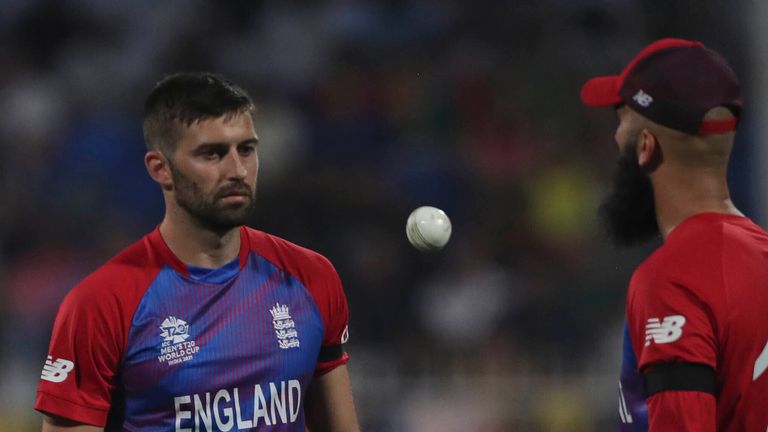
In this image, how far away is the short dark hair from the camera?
4.29 metres

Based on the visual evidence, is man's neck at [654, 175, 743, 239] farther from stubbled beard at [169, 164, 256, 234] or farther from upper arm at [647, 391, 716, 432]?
stubbled beard at [169, 164, 256, 234]

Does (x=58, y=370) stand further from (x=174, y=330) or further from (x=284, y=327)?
(x=284, y=327)

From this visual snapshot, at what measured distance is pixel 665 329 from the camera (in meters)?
3.29

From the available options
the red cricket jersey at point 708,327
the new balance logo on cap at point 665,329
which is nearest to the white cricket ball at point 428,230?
the red cricket jersey at point 708,327

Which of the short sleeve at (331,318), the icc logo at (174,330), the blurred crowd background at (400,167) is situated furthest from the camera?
the blurred crowd background at (400,167)

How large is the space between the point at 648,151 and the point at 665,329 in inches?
23.1

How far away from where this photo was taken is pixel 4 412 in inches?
334

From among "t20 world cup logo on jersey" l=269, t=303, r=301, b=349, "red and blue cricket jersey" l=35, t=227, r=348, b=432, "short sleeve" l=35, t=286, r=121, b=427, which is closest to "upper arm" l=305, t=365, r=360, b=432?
"red and blue cricket jersey" l=35, t=227, r=348, b=432

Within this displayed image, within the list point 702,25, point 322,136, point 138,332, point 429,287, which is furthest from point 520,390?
point 138,332

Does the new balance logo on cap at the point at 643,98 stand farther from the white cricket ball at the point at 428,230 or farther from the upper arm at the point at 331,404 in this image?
the upper arm at the point at 331,404

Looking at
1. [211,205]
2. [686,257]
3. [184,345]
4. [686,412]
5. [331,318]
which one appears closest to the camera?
[686,412]

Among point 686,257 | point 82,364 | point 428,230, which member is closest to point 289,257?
point 428,230

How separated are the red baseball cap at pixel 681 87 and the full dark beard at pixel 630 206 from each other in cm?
18

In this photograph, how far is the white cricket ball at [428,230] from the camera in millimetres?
4633
